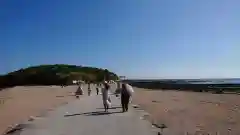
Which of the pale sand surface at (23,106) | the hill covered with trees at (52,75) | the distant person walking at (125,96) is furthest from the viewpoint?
the hill covered with trees at (52,75)

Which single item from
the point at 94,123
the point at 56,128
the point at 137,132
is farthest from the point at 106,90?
the point at 137,132

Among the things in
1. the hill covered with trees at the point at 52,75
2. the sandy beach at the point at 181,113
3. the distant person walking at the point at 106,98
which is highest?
the hill covered with trees at the point at 52,75

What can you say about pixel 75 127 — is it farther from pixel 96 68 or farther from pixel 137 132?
pixel 96 68

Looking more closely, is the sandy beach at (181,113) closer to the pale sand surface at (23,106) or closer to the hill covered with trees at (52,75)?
the pale sand surface at (23,106)

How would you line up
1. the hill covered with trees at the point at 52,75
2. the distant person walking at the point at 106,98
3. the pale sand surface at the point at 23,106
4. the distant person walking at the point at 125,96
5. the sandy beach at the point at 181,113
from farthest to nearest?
1. the hill covered with trees at the point at 52,75
2. the distant person walking at the point at 106,98
3. the pale sand surface at the point at 23,106
4. the distant person walking at the point at 125,96
5. the sandy beach at the point at 181,113

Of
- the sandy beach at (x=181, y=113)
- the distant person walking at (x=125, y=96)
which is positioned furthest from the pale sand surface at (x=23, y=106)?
the distant person walking at (x=125, y=96)

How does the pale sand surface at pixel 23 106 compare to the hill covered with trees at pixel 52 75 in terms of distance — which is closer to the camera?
the pale sand surface at pixel 23 106

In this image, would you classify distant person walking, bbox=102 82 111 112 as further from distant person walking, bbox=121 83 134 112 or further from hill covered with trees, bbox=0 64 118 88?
hill covered with trees, bbox=0 64 118 88

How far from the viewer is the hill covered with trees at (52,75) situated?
421ft

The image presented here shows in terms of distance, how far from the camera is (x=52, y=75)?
133 meters

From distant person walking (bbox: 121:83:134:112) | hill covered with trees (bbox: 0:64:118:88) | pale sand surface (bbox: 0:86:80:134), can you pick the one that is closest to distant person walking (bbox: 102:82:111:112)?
distant person walking (bbox: 121:83:134:112)

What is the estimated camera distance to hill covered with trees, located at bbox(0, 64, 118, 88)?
12843cm

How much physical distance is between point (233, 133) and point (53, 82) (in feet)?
390

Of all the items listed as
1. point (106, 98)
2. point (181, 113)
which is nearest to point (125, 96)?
point (106, 98)
